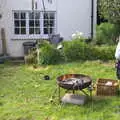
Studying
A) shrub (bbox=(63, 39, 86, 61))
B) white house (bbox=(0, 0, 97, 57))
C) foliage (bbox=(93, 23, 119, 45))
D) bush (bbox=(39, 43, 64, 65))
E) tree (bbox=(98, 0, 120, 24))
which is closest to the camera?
bush (bbox=(39, 43, 64, 65))

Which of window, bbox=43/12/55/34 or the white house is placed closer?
the white house

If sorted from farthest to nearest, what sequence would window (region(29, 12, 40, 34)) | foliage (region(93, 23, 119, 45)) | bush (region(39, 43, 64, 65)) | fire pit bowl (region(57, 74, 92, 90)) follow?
Result: window (region(29, 12, 40, 34)) < foliage (region(93, 23, 119, 45)) < bush (region(39, 43, 64, 65)) < fire pit bowl (region(57, 74, 92, 90))

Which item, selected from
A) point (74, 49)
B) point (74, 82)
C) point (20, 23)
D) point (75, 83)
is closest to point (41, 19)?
point (20, 23)

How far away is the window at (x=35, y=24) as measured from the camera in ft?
58.7

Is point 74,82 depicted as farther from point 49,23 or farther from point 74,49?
point 49,23

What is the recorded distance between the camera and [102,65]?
1418 cm

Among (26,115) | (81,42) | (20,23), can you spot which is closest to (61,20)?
(20,23)

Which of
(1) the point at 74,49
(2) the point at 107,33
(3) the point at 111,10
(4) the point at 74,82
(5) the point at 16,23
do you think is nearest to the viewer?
(4) the point at 74,82

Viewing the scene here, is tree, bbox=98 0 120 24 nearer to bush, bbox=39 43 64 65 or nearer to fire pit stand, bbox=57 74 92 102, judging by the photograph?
bush, bbox=39 43 64 65

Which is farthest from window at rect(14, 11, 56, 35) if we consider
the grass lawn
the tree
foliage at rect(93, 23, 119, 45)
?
the grass lawn

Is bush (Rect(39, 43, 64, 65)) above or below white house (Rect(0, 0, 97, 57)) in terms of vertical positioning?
below

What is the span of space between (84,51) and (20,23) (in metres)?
4.25

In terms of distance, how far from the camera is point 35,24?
1800cm

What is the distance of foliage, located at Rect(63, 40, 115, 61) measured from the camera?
14.8 meters
